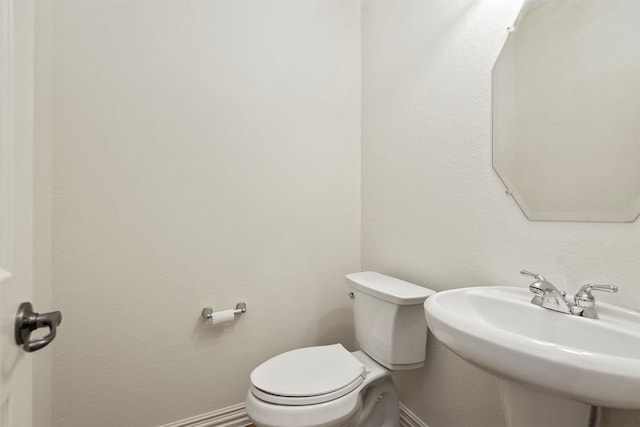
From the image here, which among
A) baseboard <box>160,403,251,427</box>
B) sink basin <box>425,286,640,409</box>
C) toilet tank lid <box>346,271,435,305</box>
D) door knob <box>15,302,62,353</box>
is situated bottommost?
baseboard <box>160,403,251,427</box>

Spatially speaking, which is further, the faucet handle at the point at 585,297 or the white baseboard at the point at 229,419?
the white baseboard at the point at 229,419

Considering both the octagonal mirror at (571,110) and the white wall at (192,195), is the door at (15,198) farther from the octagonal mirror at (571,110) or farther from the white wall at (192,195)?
the octagonal mirror at (571,110)

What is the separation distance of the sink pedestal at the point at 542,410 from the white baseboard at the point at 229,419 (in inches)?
26.9

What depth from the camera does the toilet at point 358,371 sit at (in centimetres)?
96

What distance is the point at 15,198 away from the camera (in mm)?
439

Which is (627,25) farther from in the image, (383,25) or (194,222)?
(194,222)

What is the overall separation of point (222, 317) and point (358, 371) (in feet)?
2.13

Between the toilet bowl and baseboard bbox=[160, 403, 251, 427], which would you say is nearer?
the toilet bowl

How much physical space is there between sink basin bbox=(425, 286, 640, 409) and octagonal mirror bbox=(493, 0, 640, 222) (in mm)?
282

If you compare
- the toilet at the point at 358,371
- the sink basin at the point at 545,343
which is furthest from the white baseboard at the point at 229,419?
the sink basin at the point at 545,343

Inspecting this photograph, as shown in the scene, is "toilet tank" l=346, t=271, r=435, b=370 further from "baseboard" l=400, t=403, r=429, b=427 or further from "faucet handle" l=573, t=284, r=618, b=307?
"faucet handle" l=573, t=284, r=618, b=307

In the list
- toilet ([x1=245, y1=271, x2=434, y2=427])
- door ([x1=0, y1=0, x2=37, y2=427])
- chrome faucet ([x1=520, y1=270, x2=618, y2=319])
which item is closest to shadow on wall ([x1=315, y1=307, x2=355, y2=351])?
toilet ([x1=245, y1=271, x2=434, y2=427])

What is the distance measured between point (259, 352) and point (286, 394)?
0.54 metres

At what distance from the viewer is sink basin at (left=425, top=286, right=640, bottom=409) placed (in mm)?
467
